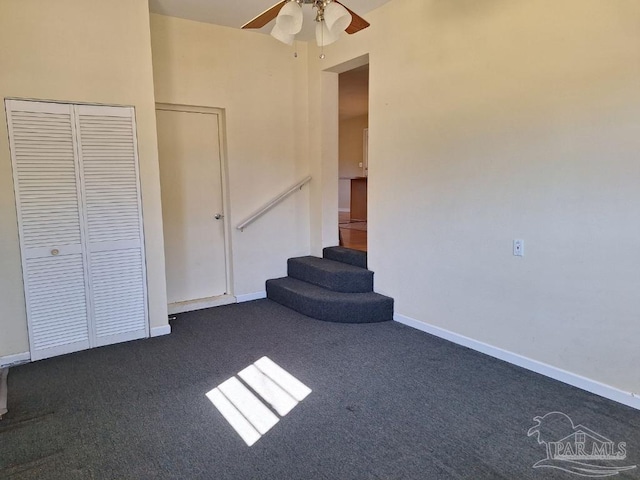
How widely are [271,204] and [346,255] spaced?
1.05 m

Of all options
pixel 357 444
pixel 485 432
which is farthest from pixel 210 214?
pixel 485 432

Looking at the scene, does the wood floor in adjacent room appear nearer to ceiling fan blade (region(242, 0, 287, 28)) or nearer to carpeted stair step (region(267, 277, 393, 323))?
carpeted stair step (region(267, 277, 393, 323))

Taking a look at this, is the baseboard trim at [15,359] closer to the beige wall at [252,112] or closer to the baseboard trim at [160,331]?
the baseboard trim at [160,331]

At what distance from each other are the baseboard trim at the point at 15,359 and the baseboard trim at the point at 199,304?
4.33 ft

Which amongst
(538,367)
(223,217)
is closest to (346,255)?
(223,217)

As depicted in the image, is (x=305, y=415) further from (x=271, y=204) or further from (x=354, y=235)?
(x=354, y=235)

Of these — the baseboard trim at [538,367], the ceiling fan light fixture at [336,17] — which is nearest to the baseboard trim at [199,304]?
the baseboard trim at [538,367]

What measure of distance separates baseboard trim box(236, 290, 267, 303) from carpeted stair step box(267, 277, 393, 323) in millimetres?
598

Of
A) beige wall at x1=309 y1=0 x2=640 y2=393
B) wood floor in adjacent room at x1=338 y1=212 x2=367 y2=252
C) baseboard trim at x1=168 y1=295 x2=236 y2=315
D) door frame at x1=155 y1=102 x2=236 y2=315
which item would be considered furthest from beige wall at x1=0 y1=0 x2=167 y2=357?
wood floor in adjacent room at x1=338 y1=212 x2=367 y2=252

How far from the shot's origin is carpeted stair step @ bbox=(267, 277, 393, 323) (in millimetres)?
3896

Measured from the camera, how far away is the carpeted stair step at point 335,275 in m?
4.20

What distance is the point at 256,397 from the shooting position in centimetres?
257

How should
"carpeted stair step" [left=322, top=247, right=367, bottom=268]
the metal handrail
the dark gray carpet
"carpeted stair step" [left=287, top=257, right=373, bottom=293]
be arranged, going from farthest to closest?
the metal handrail, "carpeted stair step" [left=322, top=247, right=367, bottom=268], "carpeted stair step" [left=287, top=257, right=373, bottom=293], the dark gray carpet

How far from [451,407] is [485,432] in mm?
270
